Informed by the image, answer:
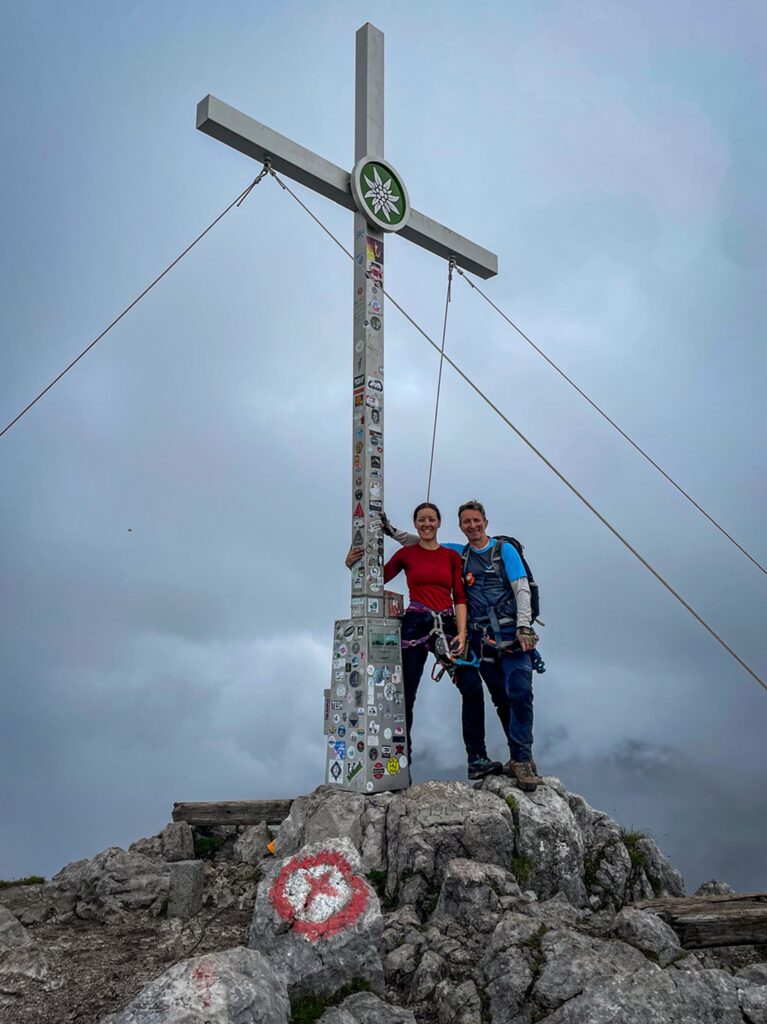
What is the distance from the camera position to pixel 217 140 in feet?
35.0

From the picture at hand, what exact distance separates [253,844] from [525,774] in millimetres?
3495

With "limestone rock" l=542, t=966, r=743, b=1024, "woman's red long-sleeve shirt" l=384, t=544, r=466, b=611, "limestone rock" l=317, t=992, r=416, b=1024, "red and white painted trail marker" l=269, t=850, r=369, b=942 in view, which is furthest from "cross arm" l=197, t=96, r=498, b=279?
"limestone rock" l=542, t=966, r=743, b=1024

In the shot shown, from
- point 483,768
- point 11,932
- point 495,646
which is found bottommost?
point 11,932

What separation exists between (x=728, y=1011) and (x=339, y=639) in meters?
5.70

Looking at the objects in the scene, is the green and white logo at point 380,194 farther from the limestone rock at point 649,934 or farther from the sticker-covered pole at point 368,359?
the limestone rock at point 649,934

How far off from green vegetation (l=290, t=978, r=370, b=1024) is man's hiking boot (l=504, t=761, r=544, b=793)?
11.8 feet

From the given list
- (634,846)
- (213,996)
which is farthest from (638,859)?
(213,996)

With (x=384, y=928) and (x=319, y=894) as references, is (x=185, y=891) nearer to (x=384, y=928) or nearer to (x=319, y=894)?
(x=384, y=928)

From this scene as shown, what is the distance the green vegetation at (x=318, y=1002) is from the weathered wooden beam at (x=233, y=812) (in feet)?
13.9

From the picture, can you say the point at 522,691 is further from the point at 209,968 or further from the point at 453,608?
the point at 209,968

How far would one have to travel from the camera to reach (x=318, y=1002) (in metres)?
6.07

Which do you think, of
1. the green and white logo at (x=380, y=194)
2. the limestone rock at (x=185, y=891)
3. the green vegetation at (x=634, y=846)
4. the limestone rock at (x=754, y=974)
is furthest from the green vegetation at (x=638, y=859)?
the green and white logo at (x=380, y=194)

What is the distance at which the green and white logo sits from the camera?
37.6 feet

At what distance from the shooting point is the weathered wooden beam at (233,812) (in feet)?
34.6
